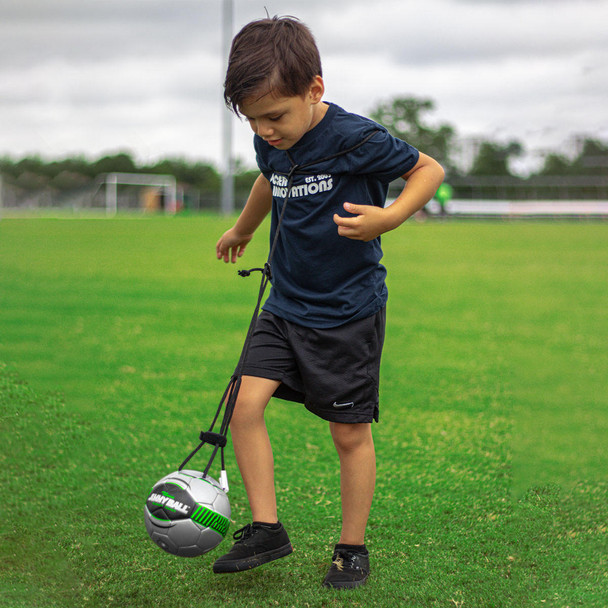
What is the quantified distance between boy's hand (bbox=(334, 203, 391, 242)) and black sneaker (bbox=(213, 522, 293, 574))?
0.93m

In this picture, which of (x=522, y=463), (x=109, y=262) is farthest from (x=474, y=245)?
(x=522, y=463)

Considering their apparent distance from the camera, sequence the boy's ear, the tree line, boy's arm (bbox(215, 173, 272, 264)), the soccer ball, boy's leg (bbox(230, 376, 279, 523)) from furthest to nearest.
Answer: the tree line
boy's arm (bbox(215, 173, 272, 264))
boy's leg (bbox(230, 376, 279, 523))
the boy's ear
the soccer ball

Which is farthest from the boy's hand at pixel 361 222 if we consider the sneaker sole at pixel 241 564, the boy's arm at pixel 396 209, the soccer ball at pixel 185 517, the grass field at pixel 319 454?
the grass field at pixel 319 454

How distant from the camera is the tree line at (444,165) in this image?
162 feet

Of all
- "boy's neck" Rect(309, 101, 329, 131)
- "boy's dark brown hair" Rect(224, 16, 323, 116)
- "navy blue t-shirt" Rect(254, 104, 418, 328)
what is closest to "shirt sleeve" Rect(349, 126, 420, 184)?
"navy blue t-shirt" Rect(254, 104, 418, 328)

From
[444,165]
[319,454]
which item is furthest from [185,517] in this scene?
[444,165]

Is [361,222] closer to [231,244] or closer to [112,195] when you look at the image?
[231,244]

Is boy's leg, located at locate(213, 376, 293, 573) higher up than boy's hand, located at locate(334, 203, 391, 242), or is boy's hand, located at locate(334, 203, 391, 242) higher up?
boy's hand, located at locate(334, 203, 391, 242)

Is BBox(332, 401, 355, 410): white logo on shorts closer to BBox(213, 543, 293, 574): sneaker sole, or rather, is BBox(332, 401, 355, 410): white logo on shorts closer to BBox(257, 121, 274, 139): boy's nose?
BBox(213, 543, 293, 574): sneaker sole

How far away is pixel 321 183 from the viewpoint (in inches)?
97.0

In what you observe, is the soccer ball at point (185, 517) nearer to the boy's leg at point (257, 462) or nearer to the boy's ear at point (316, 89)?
the boy's leg at point (257, 462)

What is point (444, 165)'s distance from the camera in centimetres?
5756

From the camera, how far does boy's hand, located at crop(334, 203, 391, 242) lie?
2.31 metres

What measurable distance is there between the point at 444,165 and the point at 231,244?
56378mm
